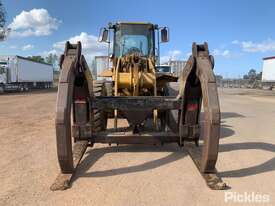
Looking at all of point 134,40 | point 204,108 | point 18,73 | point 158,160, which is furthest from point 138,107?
point 18,73

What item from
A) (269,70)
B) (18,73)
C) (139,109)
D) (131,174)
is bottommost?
(131,174)

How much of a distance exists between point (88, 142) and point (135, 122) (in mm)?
997

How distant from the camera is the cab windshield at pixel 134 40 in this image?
31.4 feet

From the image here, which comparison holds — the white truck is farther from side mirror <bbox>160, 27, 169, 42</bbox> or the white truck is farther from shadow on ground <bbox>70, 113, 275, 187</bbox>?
shadow on ground <bbox>70, 113, 275, 187</bbox>

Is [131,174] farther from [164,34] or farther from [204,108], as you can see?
[164,34]

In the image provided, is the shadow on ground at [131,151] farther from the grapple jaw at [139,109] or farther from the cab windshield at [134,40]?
the cab windshield at [134,40]

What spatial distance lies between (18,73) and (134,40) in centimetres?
2618

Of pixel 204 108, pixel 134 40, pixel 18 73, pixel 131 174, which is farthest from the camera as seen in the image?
pixel 18 73

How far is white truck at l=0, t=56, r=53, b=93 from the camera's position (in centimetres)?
3173

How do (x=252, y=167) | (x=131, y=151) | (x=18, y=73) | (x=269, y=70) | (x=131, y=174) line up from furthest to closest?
1. (x=269, y=70)
2. (x=18, y=73)
3. (x=131, y=151)
4. (x=252, y=167)
5. (x=131, y=174)

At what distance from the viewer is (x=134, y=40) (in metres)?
9.66

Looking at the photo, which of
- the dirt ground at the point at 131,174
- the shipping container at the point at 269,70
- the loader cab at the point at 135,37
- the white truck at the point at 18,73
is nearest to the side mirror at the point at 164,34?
the loader cab at the point at 135,37

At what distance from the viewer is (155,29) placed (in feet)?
32.4

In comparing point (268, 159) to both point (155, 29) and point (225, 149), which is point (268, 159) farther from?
point (155, 29)
